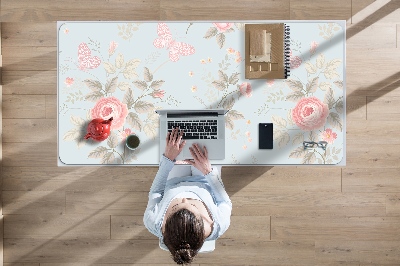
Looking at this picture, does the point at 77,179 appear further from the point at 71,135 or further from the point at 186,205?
the point at 186,205

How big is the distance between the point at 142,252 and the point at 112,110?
0.99 metres

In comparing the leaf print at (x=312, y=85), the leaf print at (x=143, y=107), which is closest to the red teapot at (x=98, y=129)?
the leaf print at (x=143, y=107)

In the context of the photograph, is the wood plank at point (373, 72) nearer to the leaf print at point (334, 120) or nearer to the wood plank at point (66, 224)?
the leaf print at point (334, 120)

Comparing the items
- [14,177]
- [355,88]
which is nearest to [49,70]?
[14,177]

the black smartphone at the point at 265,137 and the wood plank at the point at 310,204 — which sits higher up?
the black smartphone at the point at 265,137

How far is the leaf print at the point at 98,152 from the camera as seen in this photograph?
6.36 ft

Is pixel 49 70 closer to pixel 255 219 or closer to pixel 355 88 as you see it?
pixel 255 219

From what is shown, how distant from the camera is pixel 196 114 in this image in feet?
6.15

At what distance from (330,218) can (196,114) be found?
1.16m

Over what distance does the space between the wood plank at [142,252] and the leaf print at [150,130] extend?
845mm

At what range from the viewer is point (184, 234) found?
1494 mm

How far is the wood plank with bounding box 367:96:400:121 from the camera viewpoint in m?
2.46

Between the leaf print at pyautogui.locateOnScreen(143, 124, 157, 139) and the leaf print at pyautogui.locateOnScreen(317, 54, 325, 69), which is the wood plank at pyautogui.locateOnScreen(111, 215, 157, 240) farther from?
Result: the leaf print at pyautogui.locateOnScreen(317, 54, 325, 69)

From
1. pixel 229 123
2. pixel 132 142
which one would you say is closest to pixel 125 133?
pixel 132 142
